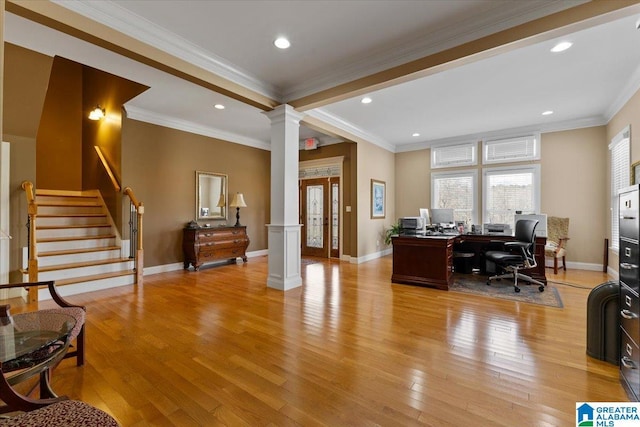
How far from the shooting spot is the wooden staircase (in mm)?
4188

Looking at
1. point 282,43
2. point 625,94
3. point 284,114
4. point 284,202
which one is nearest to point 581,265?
point 625,94

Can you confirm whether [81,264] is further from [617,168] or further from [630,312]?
[617,168]

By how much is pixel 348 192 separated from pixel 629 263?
5.15 meters

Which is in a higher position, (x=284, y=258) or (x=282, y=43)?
(x=282, y=43)

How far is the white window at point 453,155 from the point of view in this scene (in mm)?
6895

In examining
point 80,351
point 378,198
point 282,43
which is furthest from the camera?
point 378,198

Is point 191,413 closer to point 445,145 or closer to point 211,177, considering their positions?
point 211,177

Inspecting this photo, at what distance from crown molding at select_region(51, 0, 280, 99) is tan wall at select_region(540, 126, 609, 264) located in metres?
6.10

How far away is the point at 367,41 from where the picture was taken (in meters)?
3.07

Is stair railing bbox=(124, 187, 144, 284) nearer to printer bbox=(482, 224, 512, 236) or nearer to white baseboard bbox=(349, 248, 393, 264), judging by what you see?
white baseboard bbox=(349, 248, 393, 264)

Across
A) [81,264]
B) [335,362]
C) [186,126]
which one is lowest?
[335,362]

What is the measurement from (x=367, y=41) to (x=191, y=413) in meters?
3.53

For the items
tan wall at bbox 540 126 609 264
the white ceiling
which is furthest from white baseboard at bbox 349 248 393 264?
tan wall at bbox 540 126 609 264

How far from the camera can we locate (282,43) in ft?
10.1
